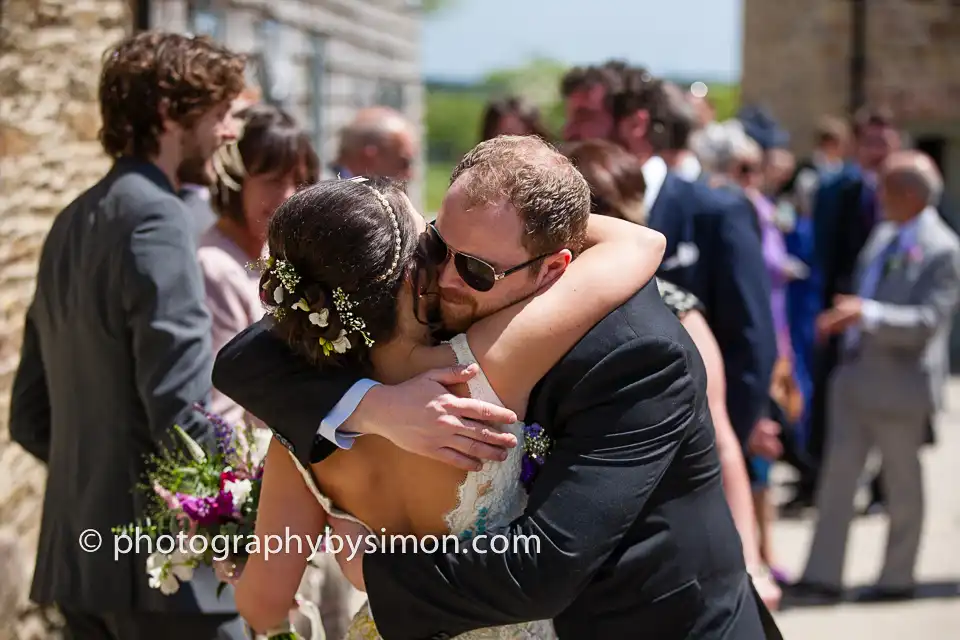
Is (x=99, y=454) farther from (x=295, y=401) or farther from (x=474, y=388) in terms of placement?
(x=474, y=388)

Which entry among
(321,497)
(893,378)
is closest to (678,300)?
(321,497)

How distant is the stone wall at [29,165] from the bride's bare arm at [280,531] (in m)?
2.30

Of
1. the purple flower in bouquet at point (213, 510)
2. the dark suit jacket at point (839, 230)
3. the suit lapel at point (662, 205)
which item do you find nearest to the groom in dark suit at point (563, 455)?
the purple flower in bouquet at point (213, 510)

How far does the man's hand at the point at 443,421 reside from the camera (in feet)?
6.90

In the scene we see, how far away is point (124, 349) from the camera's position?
3078mm

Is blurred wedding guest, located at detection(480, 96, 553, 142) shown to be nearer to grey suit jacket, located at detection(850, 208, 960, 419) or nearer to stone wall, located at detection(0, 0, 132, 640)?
grey suit jacket, located at detection(850, 208, 960, 419)

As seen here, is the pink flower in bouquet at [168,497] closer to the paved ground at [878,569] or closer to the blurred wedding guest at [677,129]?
the blurred wedding guest at [677,129]

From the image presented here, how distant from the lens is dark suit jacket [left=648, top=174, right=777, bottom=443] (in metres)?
4.23

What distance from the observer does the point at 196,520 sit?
2689 mm

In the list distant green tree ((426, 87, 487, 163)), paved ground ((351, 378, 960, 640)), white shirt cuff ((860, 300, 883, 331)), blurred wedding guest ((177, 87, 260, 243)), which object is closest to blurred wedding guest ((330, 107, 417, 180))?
blurred wedding guest ((177, 87, 260, 243))

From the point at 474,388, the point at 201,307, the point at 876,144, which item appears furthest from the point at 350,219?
the point at 876,144

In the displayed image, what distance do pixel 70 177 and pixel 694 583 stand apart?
11.5ft

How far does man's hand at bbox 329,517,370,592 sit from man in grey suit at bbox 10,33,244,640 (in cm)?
73

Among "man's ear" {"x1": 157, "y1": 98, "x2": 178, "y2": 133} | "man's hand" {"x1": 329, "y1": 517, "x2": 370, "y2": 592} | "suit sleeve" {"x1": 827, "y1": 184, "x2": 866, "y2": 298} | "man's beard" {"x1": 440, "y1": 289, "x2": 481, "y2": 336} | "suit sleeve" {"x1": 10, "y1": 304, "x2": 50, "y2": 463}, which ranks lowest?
"suit sleeve" {"x1": 827, "y1": 184, "x2": 866, "y2": 298}
